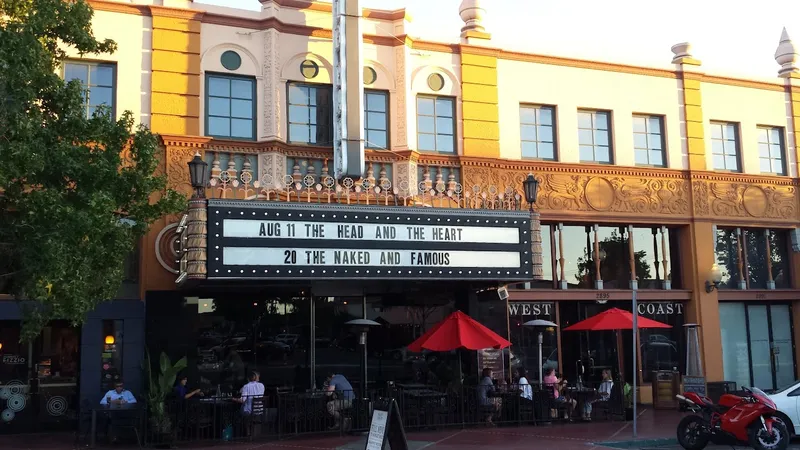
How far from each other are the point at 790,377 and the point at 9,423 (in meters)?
20.2

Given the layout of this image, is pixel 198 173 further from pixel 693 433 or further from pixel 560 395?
pixel 693 433

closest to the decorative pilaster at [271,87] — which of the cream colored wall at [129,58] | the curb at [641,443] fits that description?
the cream colored wall at [129,58]

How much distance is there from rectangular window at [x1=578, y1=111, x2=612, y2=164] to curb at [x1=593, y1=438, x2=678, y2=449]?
8788 mm

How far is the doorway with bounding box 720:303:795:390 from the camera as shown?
22.5 m

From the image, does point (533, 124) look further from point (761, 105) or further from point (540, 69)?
point (761, 105)

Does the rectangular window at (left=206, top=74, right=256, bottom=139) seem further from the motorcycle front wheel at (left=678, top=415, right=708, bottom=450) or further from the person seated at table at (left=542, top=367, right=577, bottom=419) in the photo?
the motorcycle front wheel at (left=678, top=415, right=708, bottom=450)

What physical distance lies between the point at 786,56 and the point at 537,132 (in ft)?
30.4

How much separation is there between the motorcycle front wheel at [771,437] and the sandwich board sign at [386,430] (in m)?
6.20

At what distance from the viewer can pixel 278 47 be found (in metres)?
19.1

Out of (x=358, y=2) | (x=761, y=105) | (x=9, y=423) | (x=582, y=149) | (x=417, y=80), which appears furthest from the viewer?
(x=761, y=105)

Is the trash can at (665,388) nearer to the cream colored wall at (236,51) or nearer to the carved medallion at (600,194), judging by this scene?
the carved medallion at (600,194)

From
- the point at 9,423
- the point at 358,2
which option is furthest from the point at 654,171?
the point at 9,423

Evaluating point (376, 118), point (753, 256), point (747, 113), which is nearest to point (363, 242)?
point (376, 118)

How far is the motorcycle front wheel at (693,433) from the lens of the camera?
13930 mm
